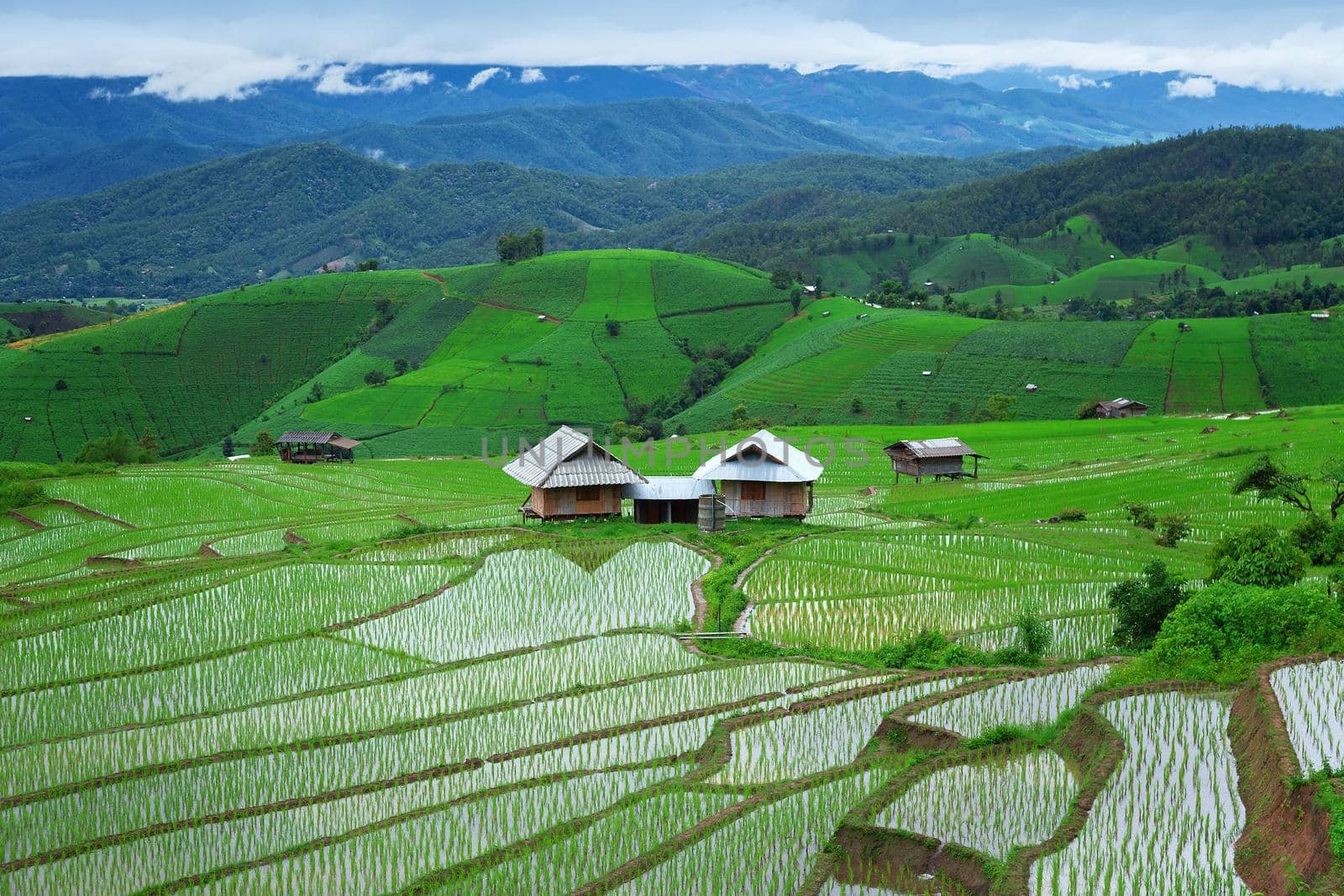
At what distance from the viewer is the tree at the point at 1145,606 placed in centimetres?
2416

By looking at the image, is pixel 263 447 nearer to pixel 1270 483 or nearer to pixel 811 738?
pixel 1270 483

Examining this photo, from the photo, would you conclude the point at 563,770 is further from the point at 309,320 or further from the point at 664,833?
the point at 309,320

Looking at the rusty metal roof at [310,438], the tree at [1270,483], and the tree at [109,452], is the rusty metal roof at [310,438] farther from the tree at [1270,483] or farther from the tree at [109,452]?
the tree at [1270,483]

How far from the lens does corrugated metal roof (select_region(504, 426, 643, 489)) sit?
136 ft

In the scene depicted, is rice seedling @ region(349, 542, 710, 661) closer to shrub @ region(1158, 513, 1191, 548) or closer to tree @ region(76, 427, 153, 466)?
shrub @ region(1158, 513, 1191, 548)

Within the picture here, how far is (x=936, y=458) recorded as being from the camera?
52.4m

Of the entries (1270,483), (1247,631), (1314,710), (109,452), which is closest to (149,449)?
(109,452)

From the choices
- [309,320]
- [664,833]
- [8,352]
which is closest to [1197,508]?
[664,833]

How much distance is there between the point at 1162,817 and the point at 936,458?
38284 mm

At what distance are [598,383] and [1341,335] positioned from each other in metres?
64.5

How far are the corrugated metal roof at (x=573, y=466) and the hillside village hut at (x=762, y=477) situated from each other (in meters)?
2.97

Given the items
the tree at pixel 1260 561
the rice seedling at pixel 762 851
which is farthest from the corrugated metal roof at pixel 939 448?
the rice seedling at pixel 762 851

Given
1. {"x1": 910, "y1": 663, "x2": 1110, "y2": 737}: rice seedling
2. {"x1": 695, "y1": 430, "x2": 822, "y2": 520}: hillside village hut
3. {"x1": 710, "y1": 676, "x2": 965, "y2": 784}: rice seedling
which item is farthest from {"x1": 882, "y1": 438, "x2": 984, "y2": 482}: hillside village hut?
{"x1": 710, "y1": 676, "x2": 965, "y2": 784}: rice seedling

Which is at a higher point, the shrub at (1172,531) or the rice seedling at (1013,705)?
the shrub at (1172,531)
